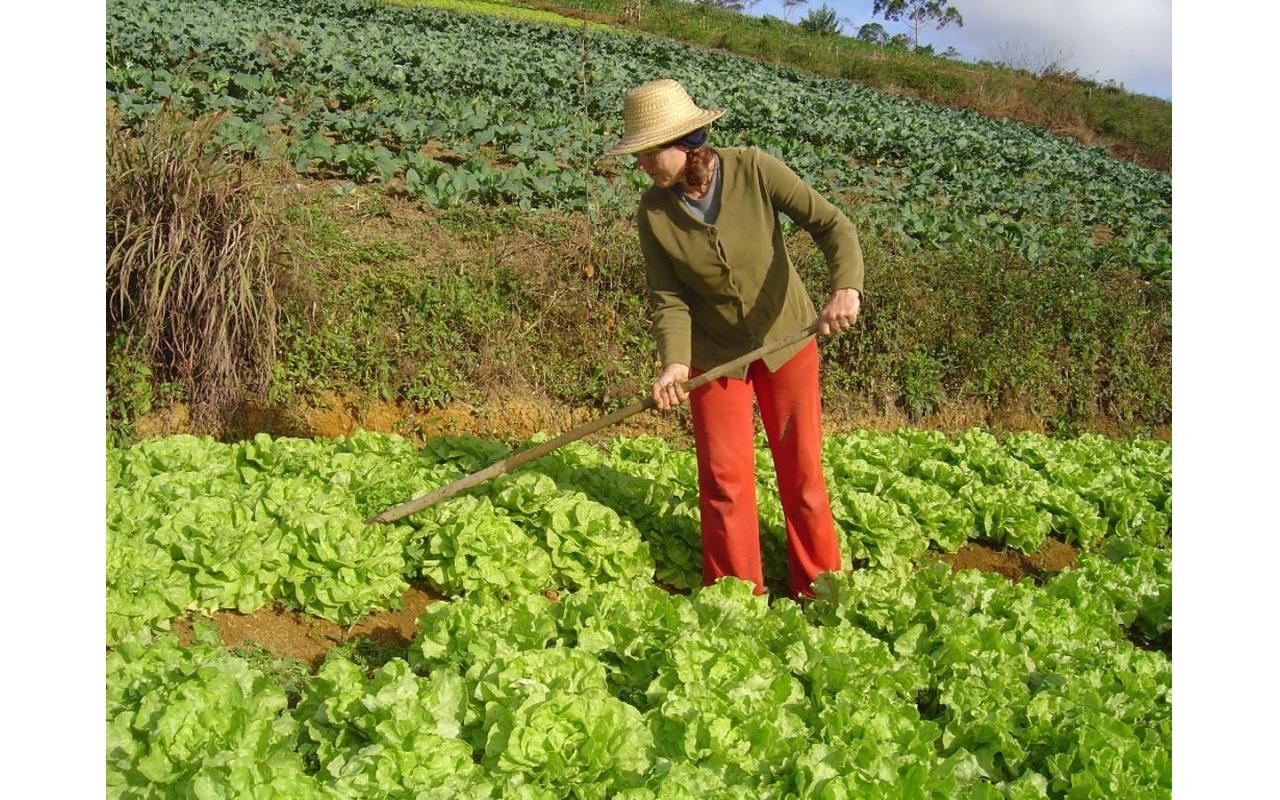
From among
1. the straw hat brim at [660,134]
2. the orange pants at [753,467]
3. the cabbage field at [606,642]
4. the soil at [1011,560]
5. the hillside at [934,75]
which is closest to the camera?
the cabbage field at [606,642]

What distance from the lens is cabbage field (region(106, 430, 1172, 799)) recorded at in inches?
117

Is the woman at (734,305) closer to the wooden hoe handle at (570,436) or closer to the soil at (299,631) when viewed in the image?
the wooden hoe handle at (570,436)

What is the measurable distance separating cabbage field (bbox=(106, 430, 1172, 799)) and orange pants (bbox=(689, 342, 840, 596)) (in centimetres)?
26

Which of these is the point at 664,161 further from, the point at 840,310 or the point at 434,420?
the point at 434,420

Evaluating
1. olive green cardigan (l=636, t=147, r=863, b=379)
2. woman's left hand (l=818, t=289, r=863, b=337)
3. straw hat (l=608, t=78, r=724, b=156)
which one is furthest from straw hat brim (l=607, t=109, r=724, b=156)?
woman's left hand (l=818, t=289, r=863, b=337)

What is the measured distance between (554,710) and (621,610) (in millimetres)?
877

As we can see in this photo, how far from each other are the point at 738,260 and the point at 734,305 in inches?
8.4

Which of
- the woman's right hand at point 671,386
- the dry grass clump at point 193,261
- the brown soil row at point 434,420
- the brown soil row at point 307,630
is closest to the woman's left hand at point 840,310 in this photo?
the woman's right hand at point 671,386

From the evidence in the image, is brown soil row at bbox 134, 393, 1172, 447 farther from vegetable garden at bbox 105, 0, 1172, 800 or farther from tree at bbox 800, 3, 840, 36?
tree at bbox 800, 3, 840, 36

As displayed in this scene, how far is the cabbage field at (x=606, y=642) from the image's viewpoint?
298cm

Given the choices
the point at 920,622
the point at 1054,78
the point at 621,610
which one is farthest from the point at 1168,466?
the point at 1054,78

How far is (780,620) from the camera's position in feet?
13.3

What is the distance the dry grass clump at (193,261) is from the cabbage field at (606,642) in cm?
164

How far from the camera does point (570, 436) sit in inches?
182
